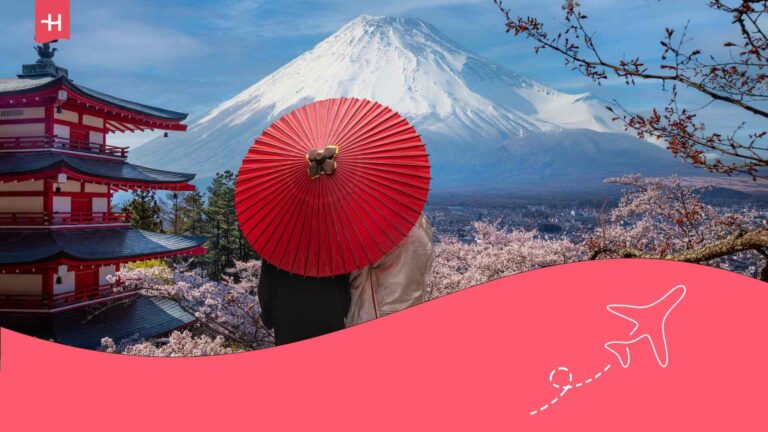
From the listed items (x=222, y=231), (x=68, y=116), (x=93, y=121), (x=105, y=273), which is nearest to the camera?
(x=68, y=116)

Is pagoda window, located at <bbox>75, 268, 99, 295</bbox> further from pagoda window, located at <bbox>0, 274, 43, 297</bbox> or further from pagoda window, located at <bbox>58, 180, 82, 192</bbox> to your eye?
pagoda window, located at <bbox>58, 180, 82, 192</bbox>

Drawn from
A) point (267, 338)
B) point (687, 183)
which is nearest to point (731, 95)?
point (687, 183)

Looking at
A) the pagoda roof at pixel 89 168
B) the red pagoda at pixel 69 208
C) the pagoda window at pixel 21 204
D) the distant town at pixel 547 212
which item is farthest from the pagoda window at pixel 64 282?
the distant town at pixel 547 212

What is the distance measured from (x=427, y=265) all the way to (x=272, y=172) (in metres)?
0.54

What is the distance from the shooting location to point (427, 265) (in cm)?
168

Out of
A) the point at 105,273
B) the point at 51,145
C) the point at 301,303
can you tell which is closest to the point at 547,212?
the point at 301,303

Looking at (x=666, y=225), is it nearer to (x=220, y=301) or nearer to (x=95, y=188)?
(x=220, y=301)

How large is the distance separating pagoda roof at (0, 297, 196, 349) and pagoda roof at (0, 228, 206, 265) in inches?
24.7

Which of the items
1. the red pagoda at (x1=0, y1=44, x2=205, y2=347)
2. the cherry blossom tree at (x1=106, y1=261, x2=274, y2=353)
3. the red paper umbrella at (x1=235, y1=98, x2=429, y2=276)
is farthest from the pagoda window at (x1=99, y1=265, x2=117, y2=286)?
the red paper umbrella at (x1=235, y1=98, x2=429, y2=276)

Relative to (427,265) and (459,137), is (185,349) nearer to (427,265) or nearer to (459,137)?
(427,265)

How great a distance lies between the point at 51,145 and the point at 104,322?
1.92 metres

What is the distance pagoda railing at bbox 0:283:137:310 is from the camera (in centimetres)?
552

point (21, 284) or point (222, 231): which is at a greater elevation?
point (222, 231)

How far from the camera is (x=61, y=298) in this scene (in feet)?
18.9
